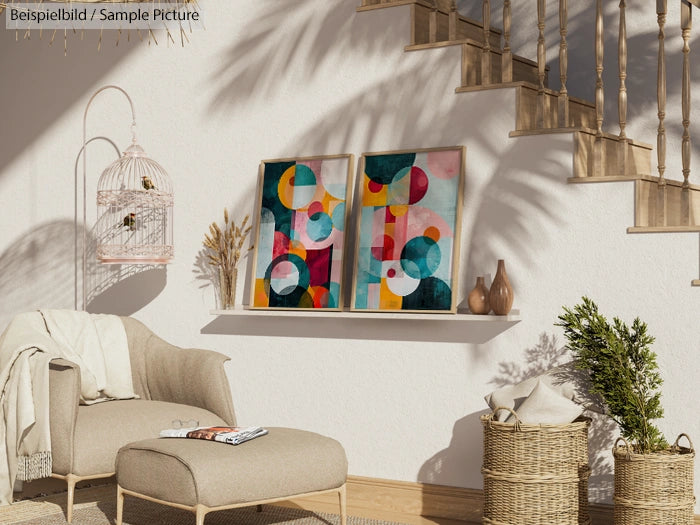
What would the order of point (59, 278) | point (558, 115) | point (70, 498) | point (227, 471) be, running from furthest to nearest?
1. point (59, 278)
2. point (558, 115)
3. point (70, 498)
4. point (227, 471)

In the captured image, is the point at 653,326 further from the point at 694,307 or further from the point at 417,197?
the point at 417,197

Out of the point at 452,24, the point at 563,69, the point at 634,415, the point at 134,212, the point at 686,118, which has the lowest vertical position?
the point at 634,415

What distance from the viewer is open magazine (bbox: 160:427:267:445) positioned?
376cm

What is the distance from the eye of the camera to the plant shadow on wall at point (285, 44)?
4.79 meters

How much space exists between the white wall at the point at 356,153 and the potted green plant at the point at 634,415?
0.53 feet

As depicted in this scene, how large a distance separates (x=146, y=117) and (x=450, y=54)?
183 cm

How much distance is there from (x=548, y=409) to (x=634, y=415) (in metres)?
0.31

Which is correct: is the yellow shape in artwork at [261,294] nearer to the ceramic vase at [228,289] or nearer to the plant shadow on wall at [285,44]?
the ceramic vase at [228,289]

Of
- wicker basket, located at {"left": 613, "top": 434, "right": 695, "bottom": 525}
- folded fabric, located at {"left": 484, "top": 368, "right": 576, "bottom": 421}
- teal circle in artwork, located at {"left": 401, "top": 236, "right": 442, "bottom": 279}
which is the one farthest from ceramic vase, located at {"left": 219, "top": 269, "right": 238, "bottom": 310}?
wicker basket, located at {"left": 613, "top": 434, "right": 695, "bottom": 525}

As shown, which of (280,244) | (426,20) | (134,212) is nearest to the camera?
(426,20)

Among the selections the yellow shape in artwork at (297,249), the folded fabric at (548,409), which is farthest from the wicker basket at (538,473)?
the yellow shape in artwork at (297,249)

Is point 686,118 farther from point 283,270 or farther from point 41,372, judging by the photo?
point 41,372

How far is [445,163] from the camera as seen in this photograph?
4469 mm

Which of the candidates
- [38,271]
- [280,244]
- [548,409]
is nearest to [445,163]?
[280,244]
